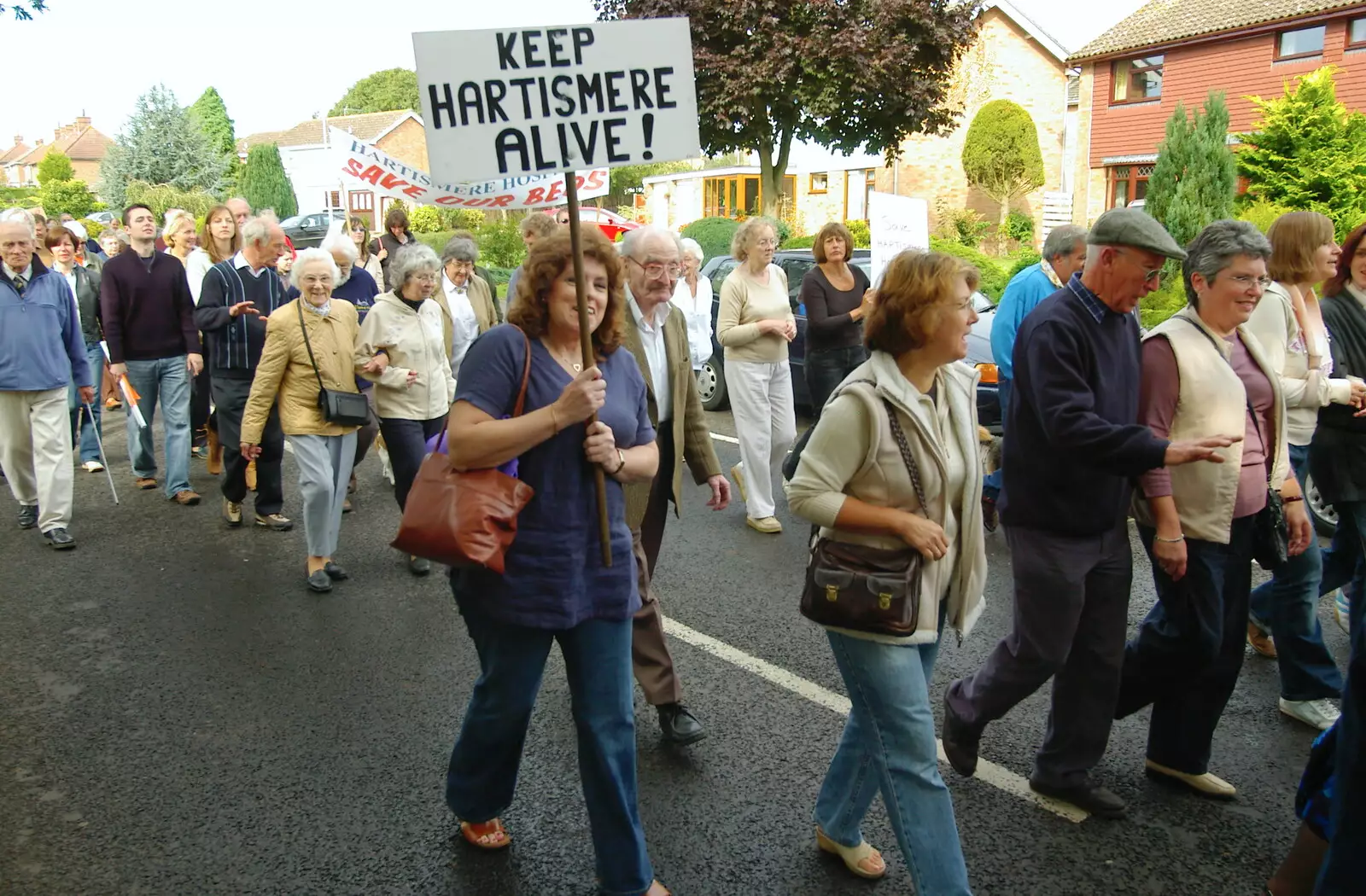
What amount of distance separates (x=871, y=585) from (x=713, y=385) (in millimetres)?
8831

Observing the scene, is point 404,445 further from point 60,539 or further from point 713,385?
point 713,385

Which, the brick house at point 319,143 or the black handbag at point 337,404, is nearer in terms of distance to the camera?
the black handbag at point 337,404

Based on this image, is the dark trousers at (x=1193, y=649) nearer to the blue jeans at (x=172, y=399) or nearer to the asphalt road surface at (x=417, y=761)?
the asphalt road surface at (x=417, y=761)

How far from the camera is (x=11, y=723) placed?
4727 millimetres

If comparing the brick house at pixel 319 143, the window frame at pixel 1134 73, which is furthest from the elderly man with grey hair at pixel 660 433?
the brick house at pixel 319 143

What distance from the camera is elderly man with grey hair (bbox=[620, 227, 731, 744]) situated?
4.33 meters

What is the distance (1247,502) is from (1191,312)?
2.18 ft

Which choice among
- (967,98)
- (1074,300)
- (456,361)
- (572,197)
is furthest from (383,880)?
(967,98)

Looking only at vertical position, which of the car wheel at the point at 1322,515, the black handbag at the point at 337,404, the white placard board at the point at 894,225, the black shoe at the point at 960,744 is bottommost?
the car wheel at the point at 1322,515

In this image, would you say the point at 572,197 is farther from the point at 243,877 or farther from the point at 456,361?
the point at 456,361

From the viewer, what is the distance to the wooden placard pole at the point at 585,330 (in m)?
3.04

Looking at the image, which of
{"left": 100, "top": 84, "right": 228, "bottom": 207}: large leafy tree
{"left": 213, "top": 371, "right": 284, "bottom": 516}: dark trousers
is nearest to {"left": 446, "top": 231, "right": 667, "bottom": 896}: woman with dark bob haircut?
{"left": 213, "top": 371, "right": 284, "bottom": 516}: dark trousers

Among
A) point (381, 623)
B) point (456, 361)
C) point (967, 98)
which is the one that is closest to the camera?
point (381, 623)

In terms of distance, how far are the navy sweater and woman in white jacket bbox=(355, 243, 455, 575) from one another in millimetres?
3747
